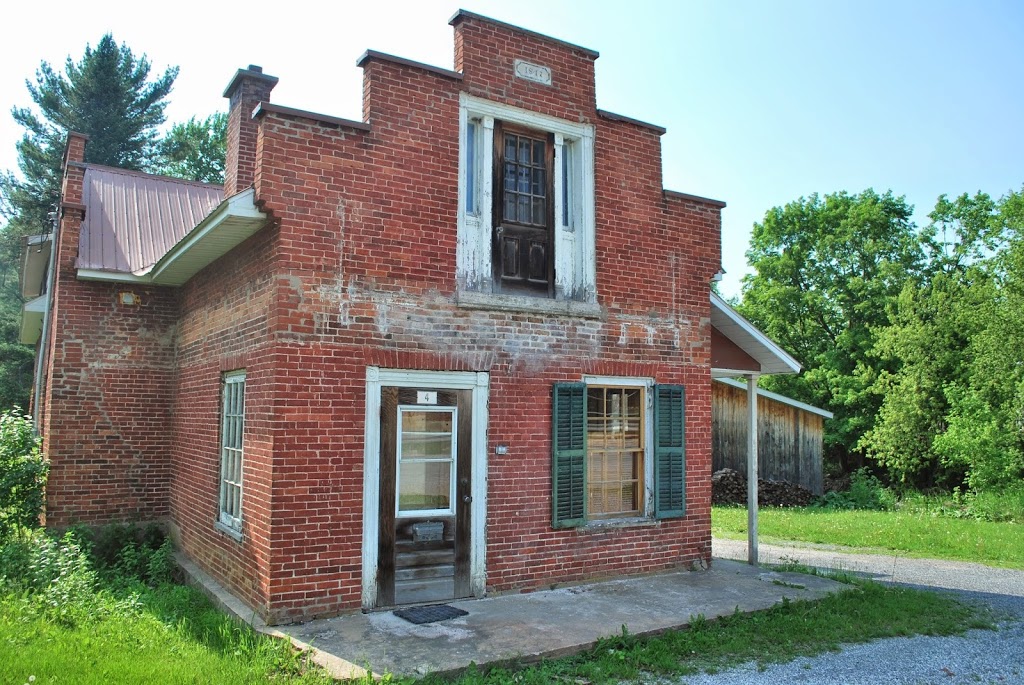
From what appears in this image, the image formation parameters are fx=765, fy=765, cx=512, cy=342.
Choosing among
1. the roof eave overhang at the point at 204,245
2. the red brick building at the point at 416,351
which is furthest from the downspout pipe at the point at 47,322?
the roof eave overhang at the point at 204,245

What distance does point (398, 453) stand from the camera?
766 cm

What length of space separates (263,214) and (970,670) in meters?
7.43

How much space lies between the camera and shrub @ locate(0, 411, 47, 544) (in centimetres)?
969

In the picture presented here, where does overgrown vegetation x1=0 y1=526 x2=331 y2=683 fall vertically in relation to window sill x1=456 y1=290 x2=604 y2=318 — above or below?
below

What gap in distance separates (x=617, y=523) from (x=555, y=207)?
3.77 meters

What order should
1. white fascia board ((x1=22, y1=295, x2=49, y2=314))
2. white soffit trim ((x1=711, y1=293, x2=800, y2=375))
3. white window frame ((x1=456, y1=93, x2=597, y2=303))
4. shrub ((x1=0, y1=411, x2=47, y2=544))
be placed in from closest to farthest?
1. white window frame ((x1=456, y1=93, x2=597, y2=303))
2. shrub ((x1=0, y1=411, x2=47, y2=544))
3. white soffit trim ((x1=711, y1=293, x2=800, y2=375))
4. white fascia board ((x1=22, y1=295, x2=49, y2=314))

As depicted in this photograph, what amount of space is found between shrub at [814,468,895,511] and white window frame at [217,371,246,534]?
17.2m

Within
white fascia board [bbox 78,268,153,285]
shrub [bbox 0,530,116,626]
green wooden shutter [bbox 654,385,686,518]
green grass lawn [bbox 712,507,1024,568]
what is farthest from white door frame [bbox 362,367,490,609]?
green grass lawn [bbox 712,507,1024,568]

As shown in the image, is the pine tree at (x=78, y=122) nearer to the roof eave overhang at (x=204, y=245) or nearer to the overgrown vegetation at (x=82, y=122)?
the overgrown vegetation at (x=82, y=122)

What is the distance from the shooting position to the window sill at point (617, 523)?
28.7ft

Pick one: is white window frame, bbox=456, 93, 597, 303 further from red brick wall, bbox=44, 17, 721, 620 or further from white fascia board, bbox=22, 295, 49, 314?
white fascia board, bbox=22, 295, 49, 314

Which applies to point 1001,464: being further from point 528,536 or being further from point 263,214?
point 263,214

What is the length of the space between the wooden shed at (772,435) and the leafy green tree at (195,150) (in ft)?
88.9

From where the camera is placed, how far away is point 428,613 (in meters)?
7.29
